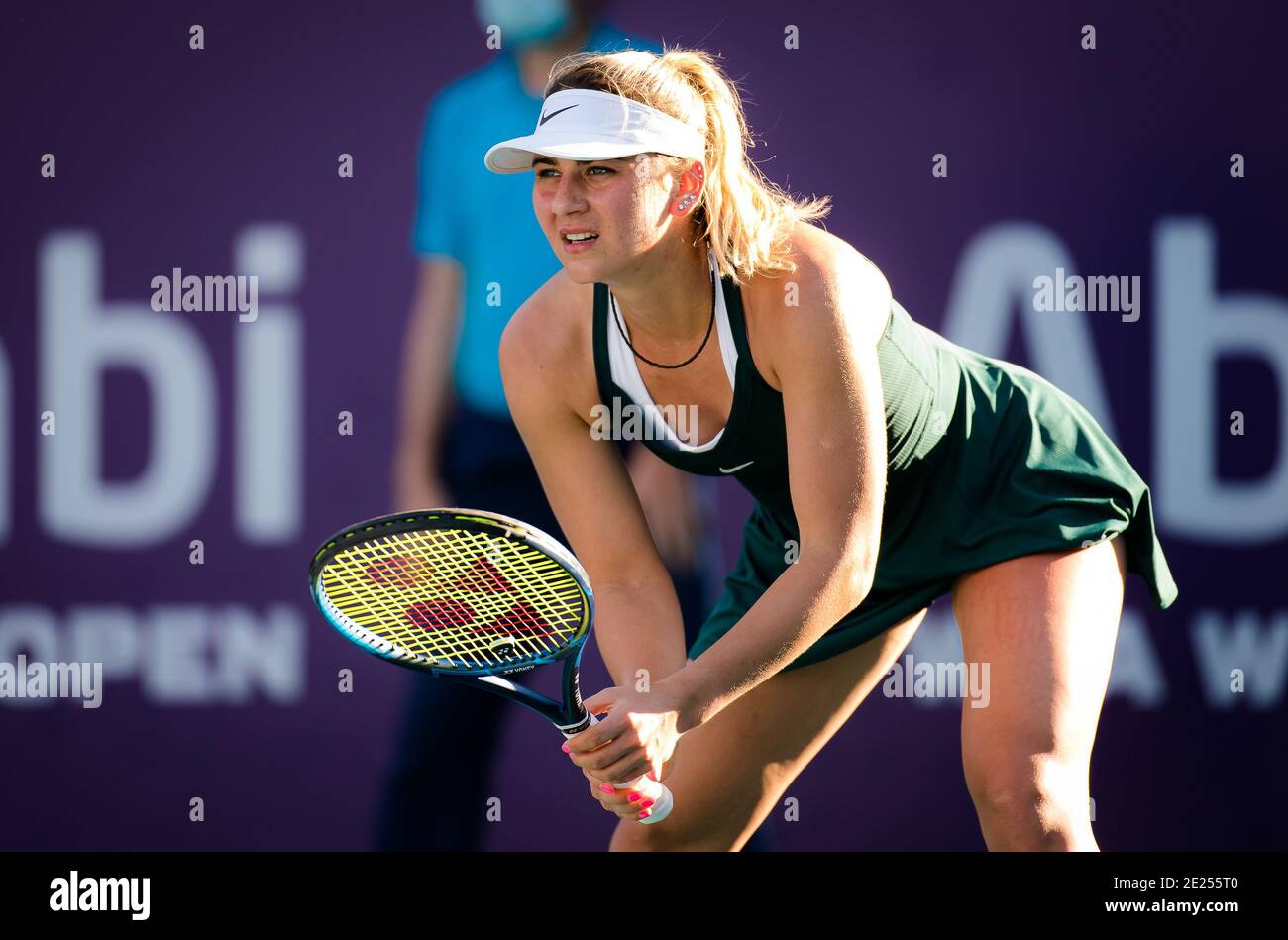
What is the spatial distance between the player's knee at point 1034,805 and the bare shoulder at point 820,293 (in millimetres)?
677

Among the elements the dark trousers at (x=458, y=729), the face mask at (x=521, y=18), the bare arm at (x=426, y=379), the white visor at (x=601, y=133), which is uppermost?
the face mask at (x=521, y=18)

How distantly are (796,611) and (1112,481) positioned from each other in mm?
710

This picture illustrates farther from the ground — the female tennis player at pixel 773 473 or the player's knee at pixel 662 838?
the female tennis player at pixel 773 473

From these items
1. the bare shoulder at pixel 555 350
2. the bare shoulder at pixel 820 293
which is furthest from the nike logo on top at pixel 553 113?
the bare shoulder at pixel 820 293

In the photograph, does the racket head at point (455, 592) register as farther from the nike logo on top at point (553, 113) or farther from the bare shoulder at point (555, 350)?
the nike logo on top at point (553, 113)

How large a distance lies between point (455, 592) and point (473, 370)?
1.46 meters

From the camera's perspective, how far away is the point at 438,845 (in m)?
3.86

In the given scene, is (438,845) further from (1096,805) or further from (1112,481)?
(1112,481)

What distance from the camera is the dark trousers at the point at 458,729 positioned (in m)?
3.83

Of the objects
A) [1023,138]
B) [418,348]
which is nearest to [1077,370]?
[1023,138]

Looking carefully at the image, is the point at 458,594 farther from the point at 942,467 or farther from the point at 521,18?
the point at 521,18

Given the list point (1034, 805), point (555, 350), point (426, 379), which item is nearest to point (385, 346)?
point (426, 379)

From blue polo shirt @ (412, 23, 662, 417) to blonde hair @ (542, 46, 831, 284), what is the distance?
1.22 m

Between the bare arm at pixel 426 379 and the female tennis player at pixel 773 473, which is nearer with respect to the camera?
the female tennis player at pixel 773 473
